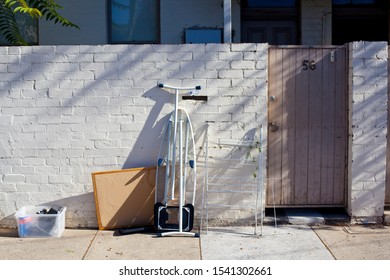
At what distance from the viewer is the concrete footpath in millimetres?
4715

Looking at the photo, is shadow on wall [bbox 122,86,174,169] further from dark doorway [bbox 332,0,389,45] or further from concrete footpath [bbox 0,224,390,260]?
dark doorway [bbox 332,0,389,45]

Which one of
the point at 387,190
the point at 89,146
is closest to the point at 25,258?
the point at 89,146

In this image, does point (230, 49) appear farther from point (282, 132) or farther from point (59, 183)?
point (59, 183)


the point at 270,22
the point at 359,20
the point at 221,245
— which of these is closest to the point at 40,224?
the point at 221,245

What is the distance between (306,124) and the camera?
5621 millimetres

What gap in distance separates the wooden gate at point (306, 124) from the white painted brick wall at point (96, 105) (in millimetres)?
245

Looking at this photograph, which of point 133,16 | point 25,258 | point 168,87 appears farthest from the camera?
point 133,16

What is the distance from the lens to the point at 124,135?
18.2ft

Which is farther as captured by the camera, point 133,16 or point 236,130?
point 133,16

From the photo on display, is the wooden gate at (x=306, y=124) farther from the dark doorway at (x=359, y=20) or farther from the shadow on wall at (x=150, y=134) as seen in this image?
the dark doorway at (x=359, y=20)

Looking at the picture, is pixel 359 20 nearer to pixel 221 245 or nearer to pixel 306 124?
pixel 306 124

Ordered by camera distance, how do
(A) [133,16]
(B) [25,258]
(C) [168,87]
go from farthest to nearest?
(A) [133,16], (C) [168,87], (B) [25,258]

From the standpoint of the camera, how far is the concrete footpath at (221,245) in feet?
15.5

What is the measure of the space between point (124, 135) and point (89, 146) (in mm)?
420
